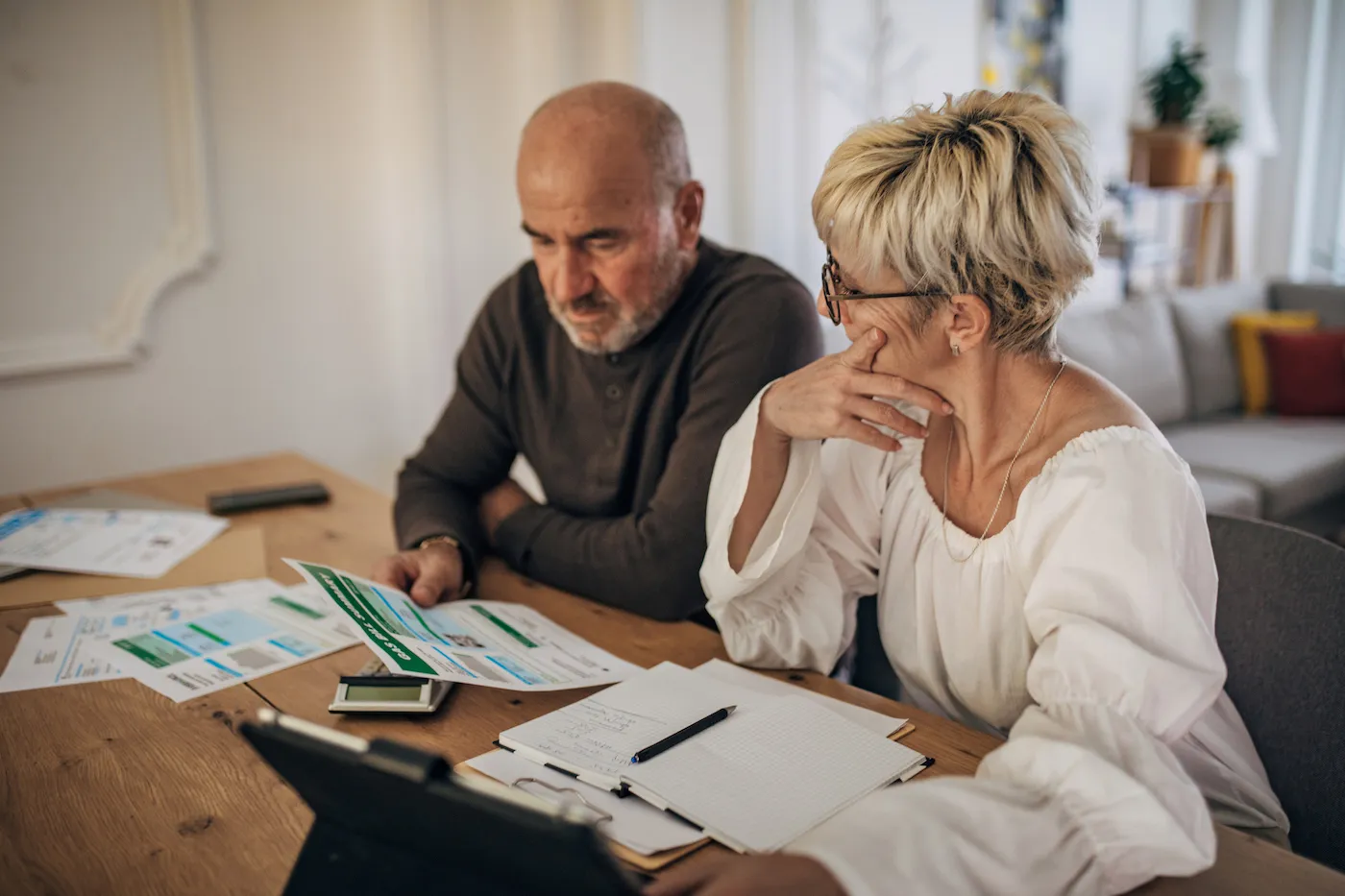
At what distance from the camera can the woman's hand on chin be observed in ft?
3.94

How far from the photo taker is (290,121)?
2.60 meters

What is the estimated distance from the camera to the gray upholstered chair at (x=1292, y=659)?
1124 mm

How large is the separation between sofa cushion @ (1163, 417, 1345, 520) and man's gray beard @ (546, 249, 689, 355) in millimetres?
2391

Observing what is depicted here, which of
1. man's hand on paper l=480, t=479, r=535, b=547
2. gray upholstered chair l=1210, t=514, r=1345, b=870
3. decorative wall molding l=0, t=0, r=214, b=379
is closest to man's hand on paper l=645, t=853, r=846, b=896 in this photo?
gray upholstered chair l=1210, t=514, r=1345, b=870

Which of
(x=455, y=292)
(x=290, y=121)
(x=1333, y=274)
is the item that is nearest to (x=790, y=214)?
(x=455, y=292)

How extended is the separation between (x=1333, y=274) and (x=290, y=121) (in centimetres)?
574

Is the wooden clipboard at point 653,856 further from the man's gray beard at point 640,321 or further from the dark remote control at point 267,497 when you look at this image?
the dark remote control at point 267,497

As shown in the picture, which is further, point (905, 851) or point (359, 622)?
point (359, 622)

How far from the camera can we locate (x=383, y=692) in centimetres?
116

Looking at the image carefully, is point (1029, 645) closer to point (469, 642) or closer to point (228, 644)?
point (469, 642)

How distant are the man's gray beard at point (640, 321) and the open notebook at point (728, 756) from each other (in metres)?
0.70

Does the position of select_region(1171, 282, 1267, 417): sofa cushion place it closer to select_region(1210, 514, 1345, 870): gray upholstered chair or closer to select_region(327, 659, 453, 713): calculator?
select_region(1210, 514, 1345, 870): gray upholstered chair

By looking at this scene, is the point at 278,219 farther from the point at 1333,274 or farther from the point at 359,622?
the point at 1333,274

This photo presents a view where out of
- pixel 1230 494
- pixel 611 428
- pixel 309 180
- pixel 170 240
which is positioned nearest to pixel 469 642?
pixel 611 428
